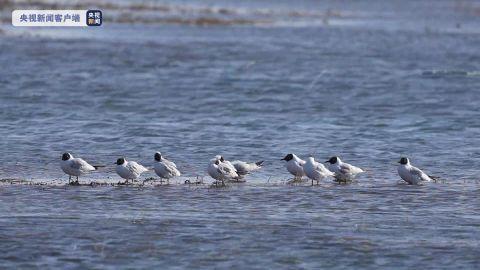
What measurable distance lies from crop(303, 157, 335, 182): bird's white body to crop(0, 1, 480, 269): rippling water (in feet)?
0.88

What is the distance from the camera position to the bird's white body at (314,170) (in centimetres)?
1852

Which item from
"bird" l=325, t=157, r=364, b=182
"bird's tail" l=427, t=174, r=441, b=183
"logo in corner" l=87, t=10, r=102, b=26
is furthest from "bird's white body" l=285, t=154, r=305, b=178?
"logo in corner" l=87, t=10, r=102, b=26

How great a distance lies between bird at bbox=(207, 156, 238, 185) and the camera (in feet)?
60.2

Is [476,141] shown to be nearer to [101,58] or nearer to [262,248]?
[262,248]

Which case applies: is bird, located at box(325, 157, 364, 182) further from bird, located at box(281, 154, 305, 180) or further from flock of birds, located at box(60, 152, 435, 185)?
bird, located at box(281, 154, 305, 180)

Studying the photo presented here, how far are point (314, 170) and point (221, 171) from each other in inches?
61.2

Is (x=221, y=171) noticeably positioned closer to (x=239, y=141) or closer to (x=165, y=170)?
(x=165, y=170)

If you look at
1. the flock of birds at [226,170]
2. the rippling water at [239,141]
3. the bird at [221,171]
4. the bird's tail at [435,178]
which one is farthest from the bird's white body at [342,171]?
the bird at [221,171]

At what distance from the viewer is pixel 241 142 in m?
24.0

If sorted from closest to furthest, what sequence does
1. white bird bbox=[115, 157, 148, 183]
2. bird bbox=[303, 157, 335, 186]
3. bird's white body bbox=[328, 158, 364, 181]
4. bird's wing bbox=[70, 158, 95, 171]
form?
white bird bbox=[115, 157, 148, 183] < bird's wing bbox=[70, 158, 95, 171] < bird bbox=[303, 157, 335, 186] < bird's white body bbox=[328, 158, 364, 181]

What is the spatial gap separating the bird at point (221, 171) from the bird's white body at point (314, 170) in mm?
1205

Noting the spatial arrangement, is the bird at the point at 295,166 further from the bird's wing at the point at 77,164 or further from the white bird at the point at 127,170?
the bird's wing at the point at 77,164

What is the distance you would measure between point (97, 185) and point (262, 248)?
Result: 519 centimetres

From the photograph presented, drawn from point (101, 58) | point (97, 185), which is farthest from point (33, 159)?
point (101, 58)
